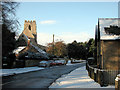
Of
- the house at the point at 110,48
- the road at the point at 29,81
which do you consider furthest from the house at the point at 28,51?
the house at the point at 110,48

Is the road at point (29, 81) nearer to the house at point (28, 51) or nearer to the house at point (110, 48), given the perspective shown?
the house at point (110, 48)

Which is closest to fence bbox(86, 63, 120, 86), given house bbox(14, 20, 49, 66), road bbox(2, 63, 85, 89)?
road bbox(2, 63, 85, 89)

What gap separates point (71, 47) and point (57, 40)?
7637mm

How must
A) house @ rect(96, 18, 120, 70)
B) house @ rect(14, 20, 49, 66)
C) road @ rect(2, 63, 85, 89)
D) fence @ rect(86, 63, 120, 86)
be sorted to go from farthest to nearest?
house @ rect(14, 20, 49, 66) → house @ rect(96, 18, 120, 70) → road @ rect(2, 63, 85, 89) → fence @ rect(86, 63, 120, 86)

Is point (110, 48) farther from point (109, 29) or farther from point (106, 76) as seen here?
point (106, 76)

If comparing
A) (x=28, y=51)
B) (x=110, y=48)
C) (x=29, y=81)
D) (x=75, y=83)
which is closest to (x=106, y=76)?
(x=75, y=83)

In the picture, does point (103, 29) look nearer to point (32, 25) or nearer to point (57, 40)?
point (57, 40)

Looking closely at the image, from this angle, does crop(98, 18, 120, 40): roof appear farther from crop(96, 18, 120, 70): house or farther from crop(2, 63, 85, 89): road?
crop(2, 63, 85, 89): road

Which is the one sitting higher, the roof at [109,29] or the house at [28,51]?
the roof at [109,29]

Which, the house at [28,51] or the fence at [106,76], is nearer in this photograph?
the fence at [106,76]

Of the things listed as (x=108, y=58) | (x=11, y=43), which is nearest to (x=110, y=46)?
(x=108, y=58)

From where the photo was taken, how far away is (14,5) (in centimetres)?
2459

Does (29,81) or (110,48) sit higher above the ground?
(110,48)

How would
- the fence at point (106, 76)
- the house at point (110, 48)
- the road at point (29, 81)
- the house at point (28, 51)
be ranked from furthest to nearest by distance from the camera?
the house at point (28, 51) → the house at point (110, 48) → the road at point (29, 81) → the fence at point (106, 76)
